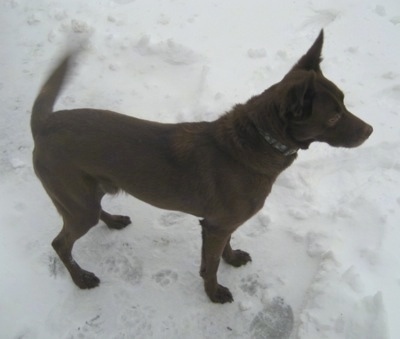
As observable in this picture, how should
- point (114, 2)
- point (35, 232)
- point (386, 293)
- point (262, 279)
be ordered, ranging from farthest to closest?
1. point (114, 2)
2. point (35, 232)
3. point (262, 279)
4. point (386, 293)

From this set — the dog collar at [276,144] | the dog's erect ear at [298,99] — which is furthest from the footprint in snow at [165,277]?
the dog's erect ear at [298,99]

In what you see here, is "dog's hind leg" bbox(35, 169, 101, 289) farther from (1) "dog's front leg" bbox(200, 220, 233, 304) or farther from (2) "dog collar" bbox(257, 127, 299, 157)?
(2) "dog collar" bbox(257, 127, 299, 157)

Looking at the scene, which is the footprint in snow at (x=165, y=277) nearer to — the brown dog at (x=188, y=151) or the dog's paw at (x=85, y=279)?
the dog's paw at (x=85, y=279)

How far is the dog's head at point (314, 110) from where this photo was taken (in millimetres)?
2191

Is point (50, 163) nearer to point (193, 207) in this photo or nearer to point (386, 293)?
point (193, 207)

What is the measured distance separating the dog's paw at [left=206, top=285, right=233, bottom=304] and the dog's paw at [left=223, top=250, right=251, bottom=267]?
0.29m

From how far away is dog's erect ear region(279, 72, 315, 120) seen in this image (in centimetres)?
211

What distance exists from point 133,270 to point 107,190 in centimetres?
96

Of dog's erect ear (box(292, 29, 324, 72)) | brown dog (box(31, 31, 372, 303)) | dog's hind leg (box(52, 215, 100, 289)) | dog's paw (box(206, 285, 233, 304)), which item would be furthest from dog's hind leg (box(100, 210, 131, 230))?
dog's erect ear (box(292, 29, 324, 72))

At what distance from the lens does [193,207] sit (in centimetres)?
286

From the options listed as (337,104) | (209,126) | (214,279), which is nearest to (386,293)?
(214,279)

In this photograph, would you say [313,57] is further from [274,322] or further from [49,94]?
[274,322]

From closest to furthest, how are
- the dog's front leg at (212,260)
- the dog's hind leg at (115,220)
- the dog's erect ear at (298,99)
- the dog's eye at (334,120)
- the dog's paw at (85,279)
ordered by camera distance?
the dog's erect ear at (298,99) → the dog's eye at (334,120) → the dog's front leg at (212,260) → the dog's paw at (85,279) → the dog's hind leg at (115,220)

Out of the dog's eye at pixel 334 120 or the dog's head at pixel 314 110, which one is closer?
the dog's head at pixel 314 110
